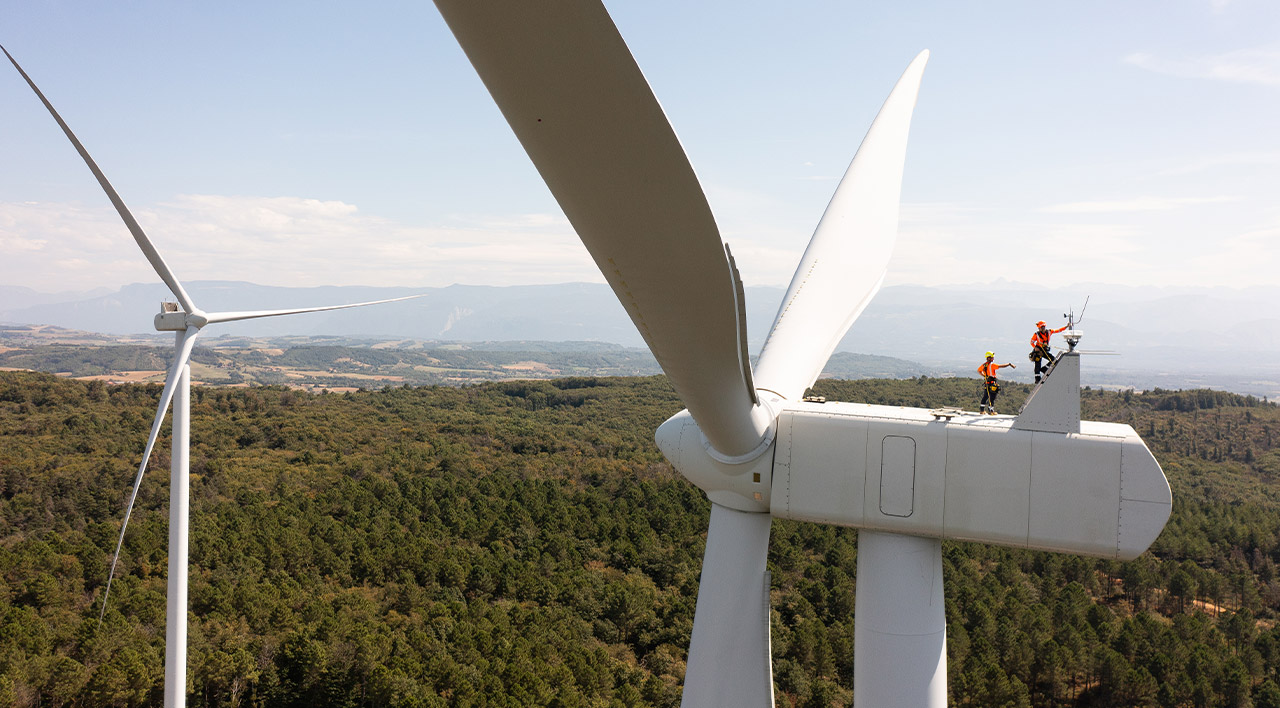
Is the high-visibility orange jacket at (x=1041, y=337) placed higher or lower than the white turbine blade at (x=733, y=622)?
higher

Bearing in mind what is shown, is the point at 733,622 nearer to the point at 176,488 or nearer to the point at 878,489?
the point at 878,489

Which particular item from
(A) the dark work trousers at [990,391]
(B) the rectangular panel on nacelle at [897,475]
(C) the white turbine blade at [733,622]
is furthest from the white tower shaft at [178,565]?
(A) the dark work trousers at [990,391]

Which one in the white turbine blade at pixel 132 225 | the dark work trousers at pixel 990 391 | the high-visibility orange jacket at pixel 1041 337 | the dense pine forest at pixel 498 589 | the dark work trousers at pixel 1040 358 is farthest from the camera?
the dense pine forest at pixel 498 589

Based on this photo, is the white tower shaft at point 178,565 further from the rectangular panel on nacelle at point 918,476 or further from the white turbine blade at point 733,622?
the rectangular panel on nacelle at point 918,476

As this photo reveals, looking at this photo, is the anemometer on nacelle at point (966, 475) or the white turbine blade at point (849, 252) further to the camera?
the white turbine blade at point (849, 252)

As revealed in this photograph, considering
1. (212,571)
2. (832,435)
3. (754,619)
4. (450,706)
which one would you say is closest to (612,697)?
(450,706)

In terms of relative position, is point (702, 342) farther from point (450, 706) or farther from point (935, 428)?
point (450, 706)
